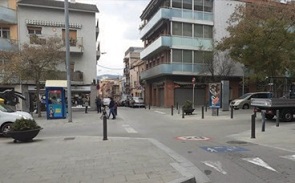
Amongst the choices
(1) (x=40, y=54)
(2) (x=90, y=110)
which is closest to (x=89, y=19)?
(2) (x=90, y=110)

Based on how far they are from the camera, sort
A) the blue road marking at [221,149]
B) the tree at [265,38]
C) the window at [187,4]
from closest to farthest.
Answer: the blue road marking at [221,149], the tree at [265,38], the window at [187,4]

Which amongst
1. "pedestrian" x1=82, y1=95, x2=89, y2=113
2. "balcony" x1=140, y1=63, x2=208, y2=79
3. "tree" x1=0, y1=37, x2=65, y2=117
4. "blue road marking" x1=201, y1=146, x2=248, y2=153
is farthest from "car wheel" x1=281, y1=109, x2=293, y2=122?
"balcony" x1=140, y1=63, x2=208, y2=79

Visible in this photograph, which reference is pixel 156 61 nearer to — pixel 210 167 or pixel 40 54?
pixel 40 54

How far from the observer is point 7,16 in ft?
106

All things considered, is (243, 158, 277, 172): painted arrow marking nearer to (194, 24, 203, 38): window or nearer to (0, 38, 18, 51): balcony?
(0, 38, 18, 51): balcony

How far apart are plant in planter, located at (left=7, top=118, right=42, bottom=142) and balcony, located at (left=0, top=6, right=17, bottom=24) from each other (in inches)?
916

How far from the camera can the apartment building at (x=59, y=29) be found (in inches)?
1305

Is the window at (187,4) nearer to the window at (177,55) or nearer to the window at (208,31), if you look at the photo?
the window at (208,31)

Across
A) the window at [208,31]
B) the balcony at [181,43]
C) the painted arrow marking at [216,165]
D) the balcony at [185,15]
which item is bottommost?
the painted arrow marking at [216,165]

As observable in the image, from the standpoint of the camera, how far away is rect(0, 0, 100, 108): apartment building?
109 feet

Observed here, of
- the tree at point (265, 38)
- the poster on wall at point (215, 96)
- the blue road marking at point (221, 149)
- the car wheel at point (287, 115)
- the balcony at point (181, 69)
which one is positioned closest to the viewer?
the blue road marking at point (221, 149)

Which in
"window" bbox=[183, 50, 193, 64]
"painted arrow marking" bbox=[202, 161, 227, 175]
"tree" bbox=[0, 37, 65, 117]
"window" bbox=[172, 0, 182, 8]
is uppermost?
"window" bbox=[172, 0, 182, 8]

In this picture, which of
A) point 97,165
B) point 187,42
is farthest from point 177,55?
point 97,165

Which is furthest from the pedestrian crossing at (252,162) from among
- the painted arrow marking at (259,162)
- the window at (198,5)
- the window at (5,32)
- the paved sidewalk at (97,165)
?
the window at (198,5)
